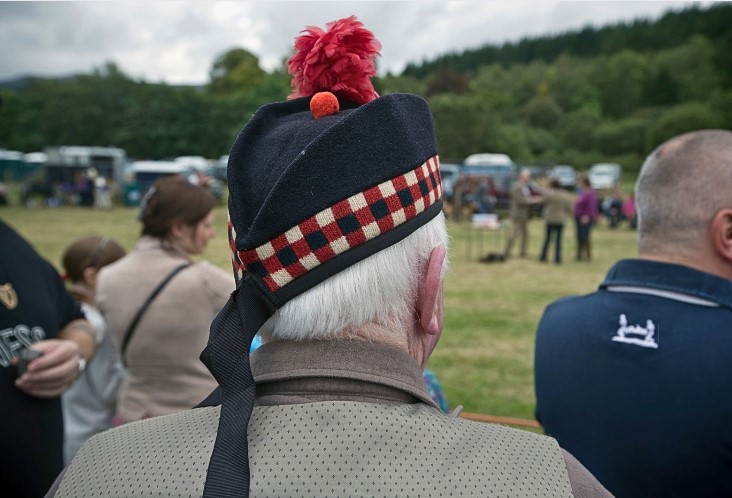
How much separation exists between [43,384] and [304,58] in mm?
1537

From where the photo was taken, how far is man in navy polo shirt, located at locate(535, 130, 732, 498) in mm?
1723

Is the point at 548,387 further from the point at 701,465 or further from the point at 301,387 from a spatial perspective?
the point at 301,387

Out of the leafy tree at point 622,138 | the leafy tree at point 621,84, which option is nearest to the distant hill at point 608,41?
the leafy tree at point 621,84

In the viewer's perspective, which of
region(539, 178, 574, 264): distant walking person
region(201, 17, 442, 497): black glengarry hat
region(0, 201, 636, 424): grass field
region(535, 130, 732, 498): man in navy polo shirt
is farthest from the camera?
region(539, 178, 574, 264): distant walking person

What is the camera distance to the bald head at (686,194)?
1.98 metres

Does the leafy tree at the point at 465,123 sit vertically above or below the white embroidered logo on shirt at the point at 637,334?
below

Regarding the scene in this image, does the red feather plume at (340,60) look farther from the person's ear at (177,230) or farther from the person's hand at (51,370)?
the person's ear at (177,230)

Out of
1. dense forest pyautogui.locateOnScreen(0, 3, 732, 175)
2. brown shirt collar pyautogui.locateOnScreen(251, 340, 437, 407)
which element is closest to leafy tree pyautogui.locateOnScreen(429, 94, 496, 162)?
dense forest pyautogui.locateOnScreen(0, 3, 732, 175)

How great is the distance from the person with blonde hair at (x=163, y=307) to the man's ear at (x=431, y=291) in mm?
1986

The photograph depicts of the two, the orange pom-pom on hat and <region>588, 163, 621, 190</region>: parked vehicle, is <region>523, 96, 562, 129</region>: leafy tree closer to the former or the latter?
<region>588, 163, 621, 190</region>: parked vehicle

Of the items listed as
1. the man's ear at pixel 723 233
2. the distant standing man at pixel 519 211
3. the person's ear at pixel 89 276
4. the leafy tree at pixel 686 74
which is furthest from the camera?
the leafy tree at pixel 686 74

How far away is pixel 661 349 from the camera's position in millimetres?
1810

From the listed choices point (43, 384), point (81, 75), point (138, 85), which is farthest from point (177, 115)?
point (43, 384)

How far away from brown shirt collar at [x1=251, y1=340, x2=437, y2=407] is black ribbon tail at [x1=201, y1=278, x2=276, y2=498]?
72mm
